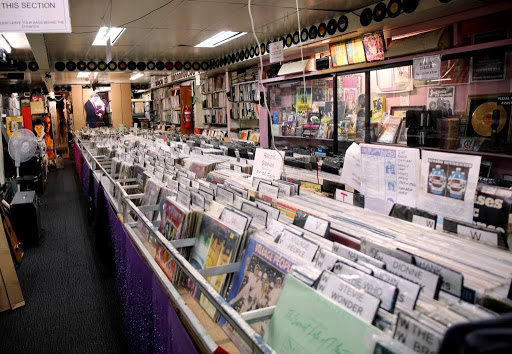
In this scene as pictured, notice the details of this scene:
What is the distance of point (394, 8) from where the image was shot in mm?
4191

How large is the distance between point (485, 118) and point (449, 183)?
9.72 ft

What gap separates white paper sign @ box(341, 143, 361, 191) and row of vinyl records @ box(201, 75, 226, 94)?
792 centimetres

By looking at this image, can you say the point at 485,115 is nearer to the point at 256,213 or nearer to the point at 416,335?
the point at 256,213

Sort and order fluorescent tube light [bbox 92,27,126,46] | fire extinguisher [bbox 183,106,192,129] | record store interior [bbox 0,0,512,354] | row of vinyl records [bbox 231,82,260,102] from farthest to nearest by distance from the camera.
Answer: fire extinguisher [bbox 183,106,192,129] → row of vinyl records [bbox 231,82,260,102] → fluorescent tube light [bbox 92,27,126,46] → record store interior [bbox 0,0,512,354]

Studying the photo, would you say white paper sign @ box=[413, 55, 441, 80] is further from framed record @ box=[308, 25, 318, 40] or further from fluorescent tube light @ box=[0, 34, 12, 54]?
fluorescent tube light @ box=[0, 34, 12, 54]

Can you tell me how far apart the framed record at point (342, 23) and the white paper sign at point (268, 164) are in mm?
3297

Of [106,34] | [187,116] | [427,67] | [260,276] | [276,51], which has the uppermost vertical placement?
[106,34]

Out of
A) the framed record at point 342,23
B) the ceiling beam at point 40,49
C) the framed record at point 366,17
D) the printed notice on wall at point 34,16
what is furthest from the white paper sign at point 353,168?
the ceiling beam at point 40,49

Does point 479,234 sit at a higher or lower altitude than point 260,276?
higher

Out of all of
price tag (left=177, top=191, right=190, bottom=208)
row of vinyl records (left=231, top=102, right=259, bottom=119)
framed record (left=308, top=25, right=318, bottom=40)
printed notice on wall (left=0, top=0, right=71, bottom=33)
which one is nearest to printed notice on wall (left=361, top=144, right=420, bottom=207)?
price tag (left=177, top=191, right=190, bottom=208)

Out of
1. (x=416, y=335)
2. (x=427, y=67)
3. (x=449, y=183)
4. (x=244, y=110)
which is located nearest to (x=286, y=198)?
(x=449, y=183)

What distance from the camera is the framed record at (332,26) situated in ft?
16.7

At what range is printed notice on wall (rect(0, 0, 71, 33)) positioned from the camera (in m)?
2.38

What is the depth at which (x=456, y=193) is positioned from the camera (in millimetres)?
1461
